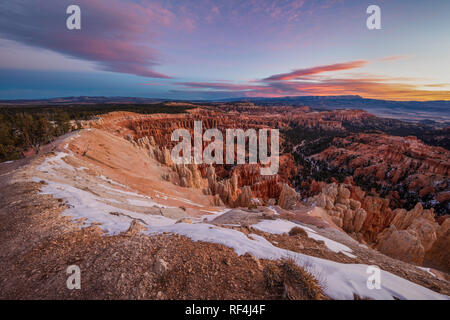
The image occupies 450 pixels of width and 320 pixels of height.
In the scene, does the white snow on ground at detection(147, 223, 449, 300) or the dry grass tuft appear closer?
the dry grass tuft
